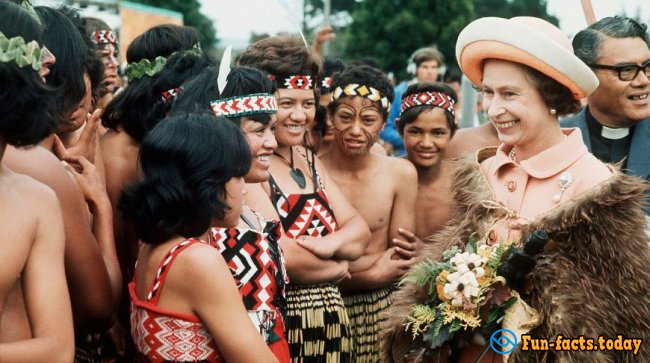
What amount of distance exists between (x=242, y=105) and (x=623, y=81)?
7.71ft

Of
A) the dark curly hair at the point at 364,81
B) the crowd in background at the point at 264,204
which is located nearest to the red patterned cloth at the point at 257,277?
the crowd in background at the point at 264,204

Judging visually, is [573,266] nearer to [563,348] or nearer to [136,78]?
[563,348]

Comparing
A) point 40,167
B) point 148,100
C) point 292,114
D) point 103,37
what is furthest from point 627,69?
point 103,37

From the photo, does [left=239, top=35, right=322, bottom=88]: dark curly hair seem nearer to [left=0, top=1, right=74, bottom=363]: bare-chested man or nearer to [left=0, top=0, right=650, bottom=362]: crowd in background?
[left=0, top=0, right=650, bottom=362]: crowd in background

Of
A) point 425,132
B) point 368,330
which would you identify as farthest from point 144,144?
point 425,132

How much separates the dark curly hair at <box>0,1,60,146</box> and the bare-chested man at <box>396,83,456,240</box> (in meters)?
3.50

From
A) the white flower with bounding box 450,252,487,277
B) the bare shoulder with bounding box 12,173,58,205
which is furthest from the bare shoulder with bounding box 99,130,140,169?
the white flower with bounding box 450,252,487,277

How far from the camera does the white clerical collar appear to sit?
5.00 m

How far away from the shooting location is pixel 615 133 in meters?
5.02

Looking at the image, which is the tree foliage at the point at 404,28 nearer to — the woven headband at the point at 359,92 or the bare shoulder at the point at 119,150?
the woven headband at the point at 359,92

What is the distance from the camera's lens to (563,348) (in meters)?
3.22

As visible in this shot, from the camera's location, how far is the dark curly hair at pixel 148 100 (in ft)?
13.6

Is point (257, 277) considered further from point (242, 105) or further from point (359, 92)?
point (359, 92)

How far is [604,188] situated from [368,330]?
6.93ft
